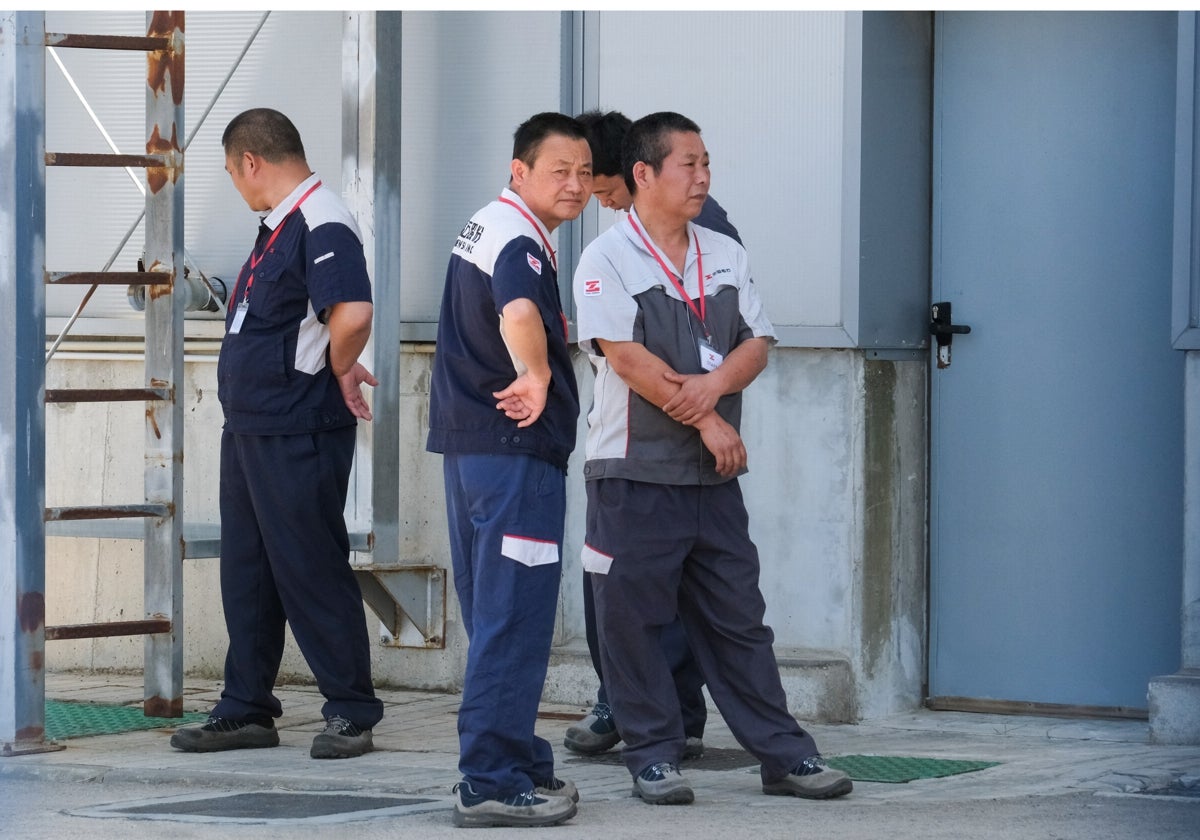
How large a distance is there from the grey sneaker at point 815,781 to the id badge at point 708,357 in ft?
3.69

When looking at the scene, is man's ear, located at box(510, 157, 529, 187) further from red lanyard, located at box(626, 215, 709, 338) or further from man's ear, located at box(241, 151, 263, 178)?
man's ear, located at box(241, 151, 263, 178)

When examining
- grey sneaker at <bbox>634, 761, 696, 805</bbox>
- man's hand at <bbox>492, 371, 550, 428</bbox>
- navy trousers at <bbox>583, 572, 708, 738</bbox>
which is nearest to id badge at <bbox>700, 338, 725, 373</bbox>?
man's hand at <bbox>492, 371, 550, 428</bbox>

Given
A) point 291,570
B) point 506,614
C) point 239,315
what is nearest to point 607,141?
point 239,315

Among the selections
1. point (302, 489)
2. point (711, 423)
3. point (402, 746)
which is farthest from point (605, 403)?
point (402, 746)

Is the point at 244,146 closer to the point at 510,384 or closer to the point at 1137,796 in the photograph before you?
the point at 510,384

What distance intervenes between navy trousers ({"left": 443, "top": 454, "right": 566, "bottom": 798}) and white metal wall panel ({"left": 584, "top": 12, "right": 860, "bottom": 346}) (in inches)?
88.3

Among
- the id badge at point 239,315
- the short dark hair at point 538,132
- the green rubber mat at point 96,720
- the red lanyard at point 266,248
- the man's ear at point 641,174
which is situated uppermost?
the short dark hair at point 538,132

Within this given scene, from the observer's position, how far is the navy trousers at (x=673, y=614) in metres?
5.48

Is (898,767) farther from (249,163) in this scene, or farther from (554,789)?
(249,163)

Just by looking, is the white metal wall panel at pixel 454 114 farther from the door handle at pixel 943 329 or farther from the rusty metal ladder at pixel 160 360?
the door handle at pixel 943 329

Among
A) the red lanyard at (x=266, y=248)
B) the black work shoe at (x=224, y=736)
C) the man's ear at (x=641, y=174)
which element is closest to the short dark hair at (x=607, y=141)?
the man's ear at (x=641, y=174)

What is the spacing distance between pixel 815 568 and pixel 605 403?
1.88 metres

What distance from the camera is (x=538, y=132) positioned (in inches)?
207

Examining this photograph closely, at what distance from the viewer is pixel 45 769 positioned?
602cm
